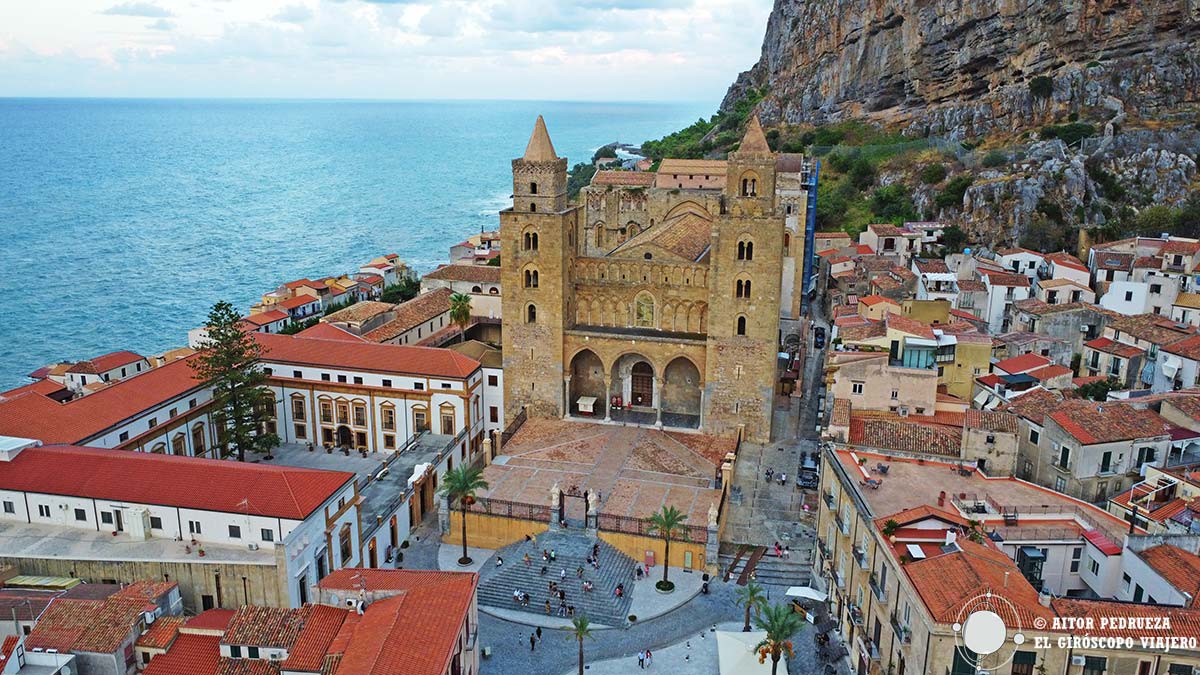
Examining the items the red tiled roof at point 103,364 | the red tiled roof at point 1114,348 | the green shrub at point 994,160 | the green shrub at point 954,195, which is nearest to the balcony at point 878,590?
the red tiled roof at point 1114,348

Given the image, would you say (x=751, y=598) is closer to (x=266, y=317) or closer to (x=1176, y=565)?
(x=1176, y=565)

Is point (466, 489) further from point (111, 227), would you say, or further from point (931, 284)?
point (111, 227)

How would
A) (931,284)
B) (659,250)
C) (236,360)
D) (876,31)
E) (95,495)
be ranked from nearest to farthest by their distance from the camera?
(95,495), (236,360), (659,250), (931,284), (876,31)

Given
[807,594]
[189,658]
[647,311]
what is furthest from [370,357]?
[807,594]

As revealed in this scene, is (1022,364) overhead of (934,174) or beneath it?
beneath

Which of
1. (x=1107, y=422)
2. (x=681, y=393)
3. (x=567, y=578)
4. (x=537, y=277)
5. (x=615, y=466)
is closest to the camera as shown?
(x=1107, y=422)

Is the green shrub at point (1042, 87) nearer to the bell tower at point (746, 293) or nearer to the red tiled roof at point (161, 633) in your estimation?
the bell tower at point (746, 293)

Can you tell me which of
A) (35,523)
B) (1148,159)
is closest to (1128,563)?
(35,523)
